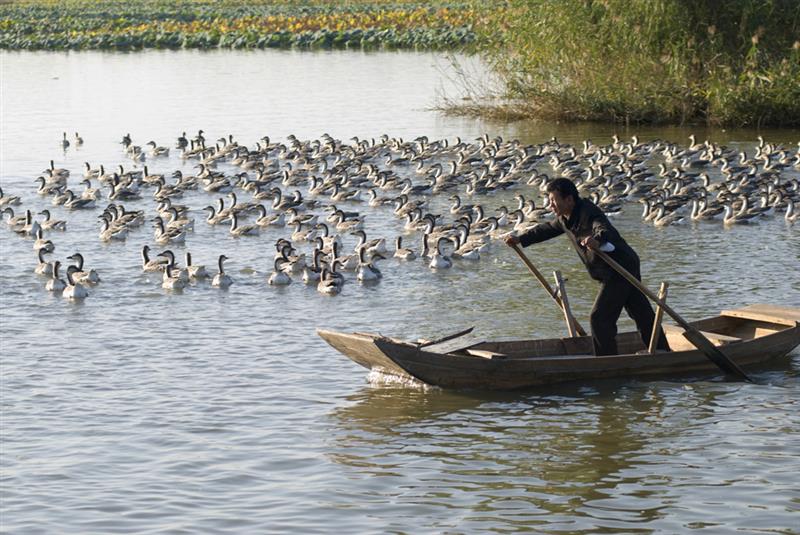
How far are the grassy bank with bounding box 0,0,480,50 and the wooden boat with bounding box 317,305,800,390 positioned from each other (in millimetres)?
43660

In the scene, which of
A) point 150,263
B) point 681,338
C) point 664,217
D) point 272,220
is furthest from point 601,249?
point 272,220

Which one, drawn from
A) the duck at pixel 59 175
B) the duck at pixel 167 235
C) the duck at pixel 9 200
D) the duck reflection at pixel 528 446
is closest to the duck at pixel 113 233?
the duck at pixel 167 235

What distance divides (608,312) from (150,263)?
30.8 feet

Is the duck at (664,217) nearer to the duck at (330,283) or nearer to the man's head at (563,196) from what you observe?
the duck at (330,283)

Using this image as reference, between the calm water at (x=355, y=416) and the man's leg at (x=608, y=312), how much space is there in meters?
0.46

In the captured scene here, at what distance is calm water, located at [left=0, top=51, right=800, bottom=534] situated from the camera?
11.0 meters

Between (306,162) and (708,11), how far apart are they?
10.6 m

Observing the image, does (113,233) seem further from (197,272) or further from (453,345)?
(453,345)

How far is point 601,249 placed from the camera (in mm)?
13234

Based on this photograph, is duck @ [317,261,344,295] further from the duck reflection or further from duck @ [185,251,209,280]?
the duck reflection

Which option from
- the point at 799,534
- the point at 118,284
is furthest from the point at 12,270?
the point at 799,534

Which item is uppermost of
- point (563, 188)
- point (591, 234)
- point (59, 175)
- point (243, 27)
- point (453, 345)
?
point (243, 27)

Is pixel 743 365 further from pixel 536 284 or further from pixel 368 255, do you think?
pixel 368 255

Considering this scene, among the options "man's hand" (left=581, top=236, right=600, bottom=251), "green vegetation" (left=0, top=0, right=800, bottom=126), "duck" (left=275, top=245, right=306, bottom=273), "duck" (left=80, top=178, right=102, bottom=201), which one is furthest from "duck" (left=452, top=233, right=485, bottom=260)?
"green vegetation" (left=0, top=0, right=800, bottom=126)
